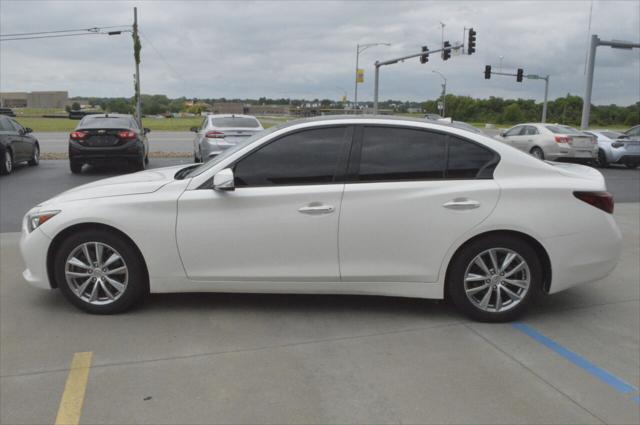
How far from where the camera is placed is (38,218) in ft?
15.3

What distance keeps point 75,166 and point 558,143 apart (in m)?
15.9

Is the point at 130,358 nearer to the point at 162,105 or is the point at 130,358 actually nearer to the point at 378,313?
the point at 378,313

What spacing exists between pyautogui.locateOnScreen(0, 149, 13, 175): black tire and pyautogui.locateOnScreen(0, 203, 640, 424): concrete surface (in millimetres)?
10691

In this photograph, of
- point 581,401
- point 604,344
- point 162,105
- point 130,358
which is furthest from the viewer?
point 162,105

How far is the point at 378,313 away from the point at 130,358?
2.00m

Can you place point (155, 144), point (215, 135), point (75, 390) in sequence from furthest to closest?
1. point (155, 144)
2. point (215, 135)
3. point (75, 390)

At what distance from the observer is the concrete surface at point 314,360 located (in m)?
3.21

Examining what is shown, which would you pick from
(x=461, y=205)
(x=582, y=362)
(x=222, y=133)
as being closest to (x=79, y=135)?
(x=222, y=133)

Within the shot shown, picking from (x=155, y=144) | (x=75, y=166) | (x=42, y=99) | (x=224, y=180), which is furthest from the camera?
(x=42, y=99)

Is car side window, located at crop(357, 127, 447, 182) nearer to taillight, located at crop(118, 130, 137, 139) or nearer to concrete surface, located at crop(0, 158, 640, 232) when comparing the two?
concrete surface, located at crop(0, 158, 640, 232)

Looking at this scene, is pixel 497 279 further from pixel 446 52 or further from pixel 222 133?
pixel 446 52

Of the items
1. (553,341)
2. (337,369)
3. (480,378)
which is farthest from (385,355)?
(553,341)

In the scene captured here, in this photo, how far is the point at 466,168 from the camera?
4.59 metres

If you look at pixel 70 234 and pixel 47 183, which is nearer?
pixel 70 234
